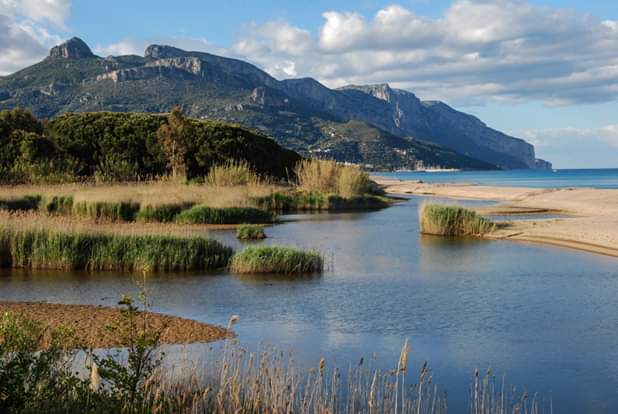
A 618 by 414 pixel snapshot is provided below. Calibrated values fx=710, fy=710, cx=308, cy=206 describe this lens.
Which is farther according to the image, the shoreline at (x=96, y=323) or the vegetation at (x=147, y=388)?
the shoreline at (x=96, y=323)

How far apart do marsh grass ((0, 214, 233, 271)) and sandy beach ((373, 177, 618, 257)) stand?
13354 mm

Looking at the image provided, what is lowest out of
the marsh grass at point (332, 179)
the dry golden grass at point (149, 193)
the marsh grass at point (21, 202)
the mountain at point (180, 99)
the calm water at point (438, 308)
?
the calm water at point (438, 308)

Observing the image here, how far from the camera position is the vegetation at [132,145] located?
48344 millimetres

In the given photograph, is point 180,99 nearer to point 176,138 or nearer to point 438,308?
point 176,138

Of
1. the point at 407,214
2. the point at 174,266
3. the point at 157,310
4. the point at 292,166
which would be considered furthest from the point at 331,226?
the point at 292,166

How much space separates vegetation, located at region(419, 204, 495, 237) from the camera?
28.6 meters

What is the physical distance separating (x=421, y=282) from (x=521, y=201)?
37949mm

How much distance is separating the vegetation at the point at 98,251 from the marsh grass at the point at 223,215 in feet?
37.9

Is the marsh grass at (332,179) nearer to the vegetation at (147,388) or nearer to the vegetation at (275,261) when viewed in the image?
the vegetation at (275,261)

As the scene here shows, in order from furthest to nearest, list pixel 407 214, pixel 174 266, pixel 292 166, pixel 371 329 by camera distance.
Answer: pixel 292 166, pixel 407 214, pixel 174 266, pixel 371 329

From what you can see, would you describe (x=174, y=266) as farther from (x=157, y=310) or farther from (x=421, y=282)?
(x=421, y=282)

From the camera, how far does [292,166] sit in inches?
2477

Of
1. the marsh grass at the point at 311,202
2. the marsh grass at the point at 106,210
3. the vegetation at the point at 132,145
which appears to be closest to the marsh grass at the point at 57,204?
the marsh grass at the point at 106,210

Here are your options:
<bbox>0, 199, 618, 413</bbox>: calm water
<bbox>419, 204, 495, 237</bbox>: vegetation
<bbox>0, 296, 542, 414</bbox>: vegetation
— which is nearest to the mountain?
<bbox>419, 204, 495, 237</bbox>: vegetation
